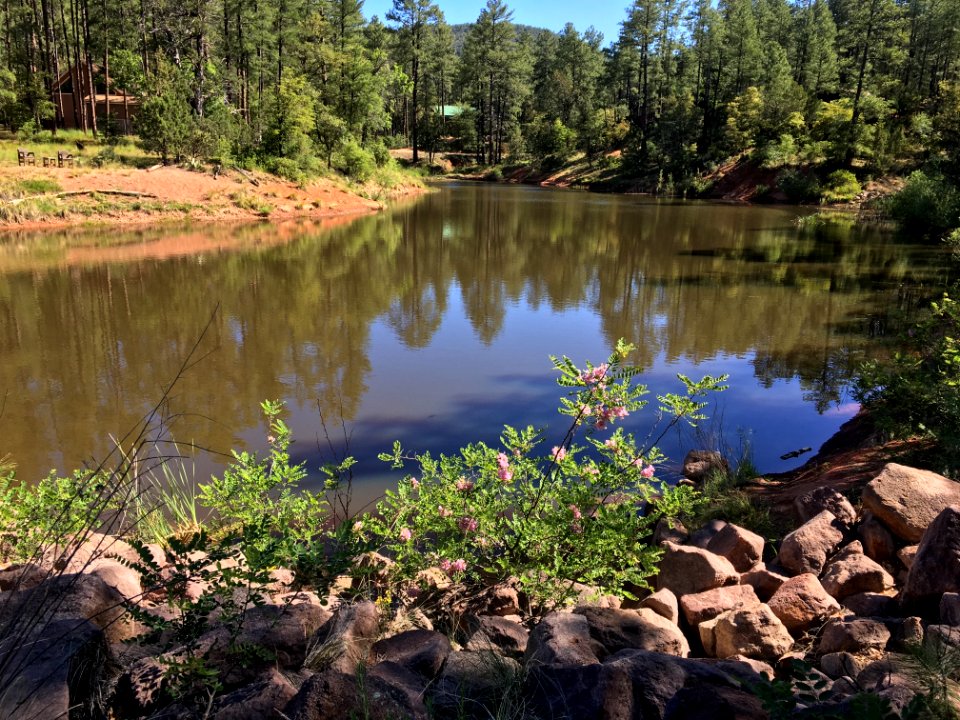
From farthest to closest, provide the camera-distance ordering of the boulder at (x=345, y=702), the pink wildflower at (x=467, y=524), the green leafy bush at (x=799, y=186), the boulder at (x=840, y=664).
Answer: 1. the green leafy bush at (x=799, y=186)
2. the pink wildflower at (x=467, y=524)
3. the boulder at (x=840, y=664)
4. the boulder at (x=345, y=702)

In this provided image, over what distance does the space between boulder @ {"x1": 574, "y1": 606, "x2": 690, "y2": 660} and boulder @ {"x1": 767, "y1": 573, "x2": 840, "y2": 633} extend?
0.72 metres

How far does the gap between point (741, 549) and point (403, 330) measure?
8.40m

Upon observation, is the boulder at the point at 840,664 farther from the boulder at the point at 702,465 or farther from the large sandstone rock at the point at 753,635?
the boulder at the point at 702,465

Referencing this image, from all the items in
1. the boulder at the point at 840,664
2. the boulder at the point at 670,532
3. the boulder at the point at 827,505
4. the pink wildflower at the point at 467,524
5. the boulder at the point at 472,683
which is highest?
the boulder at the point at 472,683

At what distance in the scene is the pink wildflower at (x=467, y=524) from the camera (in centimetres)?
426

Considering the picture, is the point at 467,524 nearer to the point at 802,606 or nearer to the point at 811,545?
the point at 802,606

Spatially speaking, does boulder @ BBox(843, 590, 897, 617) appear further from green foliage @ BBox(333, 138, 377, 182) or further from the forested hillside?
green foliage @ BBox(333, 138, 377, 182)

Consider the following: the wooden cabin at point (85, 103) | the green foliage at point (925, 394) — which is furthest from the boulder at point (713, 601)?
the wooden cabin at point (85, 103)

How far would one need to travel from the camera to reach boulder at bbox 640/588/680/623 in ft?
13.7

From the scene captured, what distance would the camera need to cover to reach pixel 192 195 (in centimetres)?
2898

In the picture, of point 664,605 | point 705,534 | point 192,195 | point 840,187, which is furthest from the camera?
point 840,187

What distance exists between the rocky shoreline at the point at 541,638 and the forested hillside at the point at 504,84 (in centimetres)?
2134

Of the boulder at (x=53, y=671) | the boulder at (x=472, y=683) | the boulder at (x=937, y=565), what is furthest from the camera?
the boulder at (x=937, y=565)


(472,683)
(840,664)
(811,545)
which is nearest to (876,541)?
(811,545)
